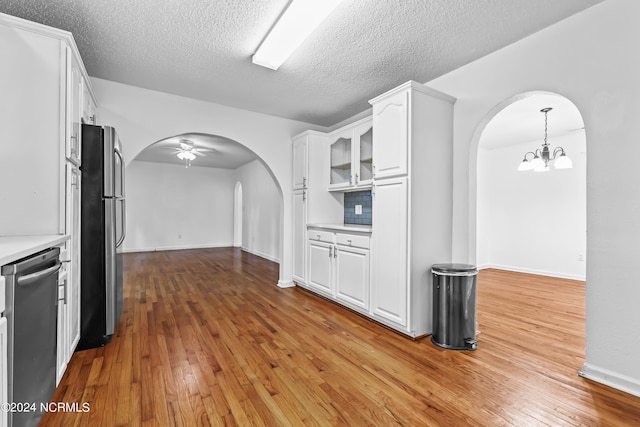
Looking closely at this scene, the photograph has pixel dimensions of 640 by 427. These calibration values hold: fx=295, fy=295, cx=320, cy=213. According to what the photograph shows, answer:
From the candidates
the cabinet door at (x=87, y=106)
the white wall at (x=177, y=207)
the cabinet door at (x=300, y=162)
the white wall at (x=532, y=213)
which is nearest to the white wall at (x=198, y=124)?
the cabinet door at (x=300, y=162)

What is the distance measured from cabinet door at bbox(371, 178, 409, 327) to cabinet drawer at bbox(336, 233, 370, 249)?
12 cm

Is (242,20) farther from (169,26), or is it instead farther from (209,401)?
(209,401)

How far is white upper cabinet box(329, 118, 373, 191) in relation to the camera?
358 centimetres

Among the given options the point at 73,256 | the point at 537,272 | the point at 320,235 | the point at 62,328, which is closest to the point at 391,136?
the point at 320,235

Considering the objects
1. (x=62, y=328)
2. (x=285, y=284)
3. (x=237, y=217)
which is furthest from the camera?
(x=237, y=217)

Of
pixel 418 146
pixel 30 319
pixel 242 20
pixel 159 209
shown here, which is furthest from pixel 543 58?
pixel 159 209

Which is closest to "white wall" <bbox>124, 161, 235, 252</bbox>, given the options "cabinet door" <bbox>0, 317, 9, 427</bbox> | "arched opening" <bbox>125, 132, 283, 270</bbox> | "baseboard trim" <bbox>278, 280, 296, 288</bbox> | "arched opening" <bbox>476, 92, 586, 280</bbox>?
"arched opening" <bbox>125, 132, 283, 270</bbox>

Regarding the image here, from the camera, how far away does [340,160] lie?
415 centimetres

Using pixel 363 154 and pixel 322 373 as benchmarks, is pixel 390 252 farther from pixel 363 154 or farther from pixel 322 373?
pixel 363 154

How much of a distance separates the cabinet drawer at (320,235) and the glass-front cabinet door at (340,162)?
68 cm

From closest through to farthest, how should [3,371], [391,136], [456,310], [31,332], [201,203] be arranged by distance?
1. [3,371]
2. [31,332]
3. [456,310]
4. [391,136]
5. [201,203]

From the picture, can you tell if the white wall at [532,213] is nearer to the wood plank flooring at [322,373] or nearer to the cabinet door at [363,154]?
the wood plank flooring at [322,373]

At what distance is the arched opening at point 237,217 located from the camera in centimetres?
945

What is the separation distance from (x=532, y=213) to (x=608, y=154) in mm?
4193
